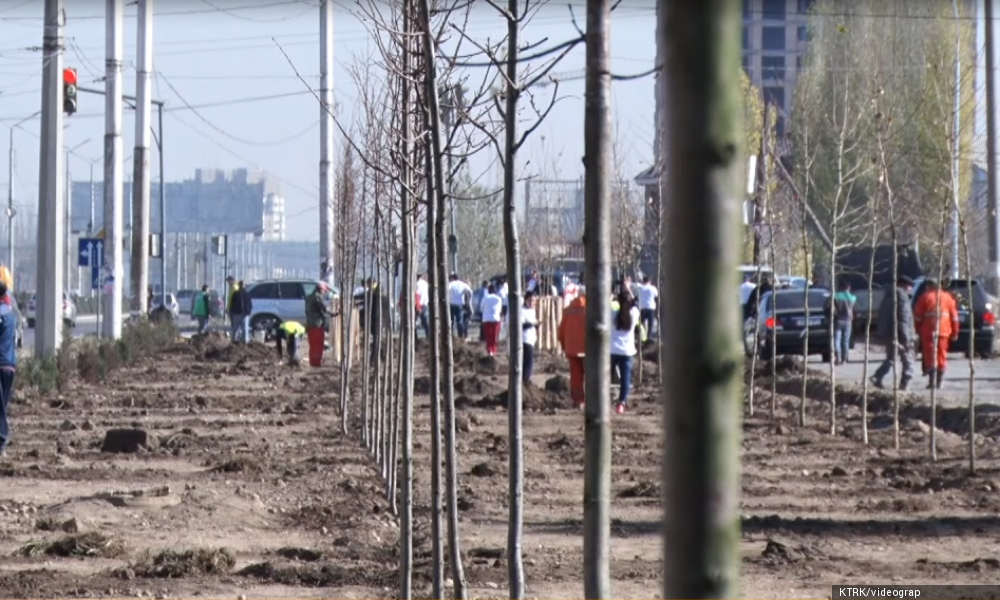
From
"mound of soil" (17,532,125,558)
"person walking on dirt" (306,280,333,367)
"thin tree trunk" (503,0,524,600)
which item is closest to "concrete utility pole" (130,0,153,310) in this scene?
"person walking on dirt" (306,280,333,367)

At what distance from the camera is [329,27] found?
3369 cm

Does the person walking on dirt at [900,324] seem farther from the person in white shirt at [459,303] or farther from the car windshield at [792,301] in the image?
the person in white shirt at [459,303]

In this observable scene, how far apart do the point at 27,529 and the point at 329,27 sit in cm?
2454

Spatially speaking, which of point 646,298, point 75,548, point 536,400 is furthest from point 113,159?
point 75,548

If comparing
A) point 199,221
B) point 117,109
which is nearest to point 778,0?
point 199,221

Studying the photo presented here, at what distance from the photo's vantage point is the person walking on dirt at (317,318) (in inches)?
1093

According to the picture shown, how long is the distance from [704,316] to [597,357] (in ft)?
5.58

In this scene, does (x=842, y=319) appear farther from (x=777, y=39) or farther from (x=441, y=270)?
(x=777, y=39)

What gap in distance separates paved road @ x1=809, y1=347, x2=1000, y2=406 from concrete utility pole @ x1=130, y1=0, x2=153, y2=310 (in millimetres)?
13948

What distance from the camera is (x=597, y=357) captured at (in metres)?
3.92

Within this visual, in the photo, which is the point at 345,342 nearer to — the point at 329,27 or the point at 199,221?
the point at 329,27

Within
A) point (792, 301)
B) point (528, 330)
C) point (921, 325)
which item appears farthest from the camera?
point (792, 301)

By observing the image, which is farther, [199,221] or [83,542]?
[199,221]

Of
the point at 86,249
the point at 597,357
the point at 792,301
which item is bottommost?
the point at 792,301
